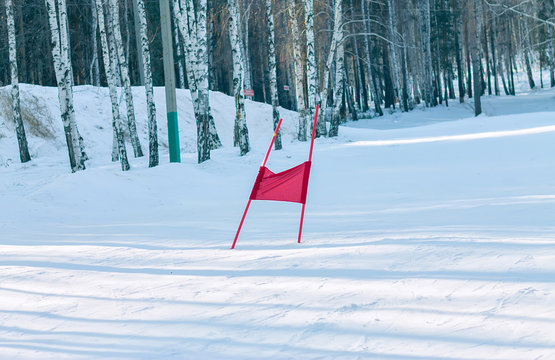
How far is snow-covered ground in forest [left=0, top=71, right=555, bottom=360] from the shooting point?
3.70 metres

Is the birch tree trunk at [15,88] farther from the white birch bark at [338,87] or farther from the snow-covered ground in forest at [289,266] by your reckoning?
the white birch bark at [338,87]

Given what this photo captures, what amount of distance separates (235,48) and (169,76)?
2700 mm

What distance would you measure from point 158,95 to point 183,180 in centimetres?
1581

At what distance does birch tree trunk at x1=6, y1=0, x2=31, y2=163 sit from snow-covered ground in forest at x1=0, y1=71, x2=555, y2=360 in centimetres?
689

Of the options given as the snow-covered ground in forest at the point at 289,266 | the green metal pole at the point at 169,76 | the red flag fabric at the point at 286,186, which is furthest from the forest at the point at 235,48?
the red flag fabric at the point at 286,186

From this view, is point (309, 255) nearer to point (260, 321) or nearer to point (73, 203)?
point (260, 321)

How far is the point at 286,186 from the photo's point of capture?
22.9ft

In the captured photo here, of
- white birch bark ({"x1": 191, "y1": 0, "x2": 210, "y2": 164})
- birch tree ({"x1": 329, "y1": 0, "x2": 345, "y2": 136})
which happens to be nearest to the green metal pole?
white birch bark ({"x1": 191, "y1": 0, "x2": 210, "y2": 164})

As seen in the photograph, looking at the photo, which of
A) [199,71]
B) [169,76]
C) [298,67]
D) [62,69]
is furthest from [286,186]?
[298,67]

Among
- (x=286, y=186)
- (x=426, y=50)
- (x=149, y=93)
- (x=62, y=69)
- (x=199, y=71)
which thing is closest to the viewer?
(x=286, y=186)

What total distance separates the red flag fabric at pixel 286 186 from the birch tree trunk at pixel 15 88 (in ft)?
47.0

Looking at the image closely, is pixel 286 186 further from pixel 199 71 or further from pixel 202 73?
pixel 202 73

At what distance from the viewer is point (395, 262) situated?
5.34 metres

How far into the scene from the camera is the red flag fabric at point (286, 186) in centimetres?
691
